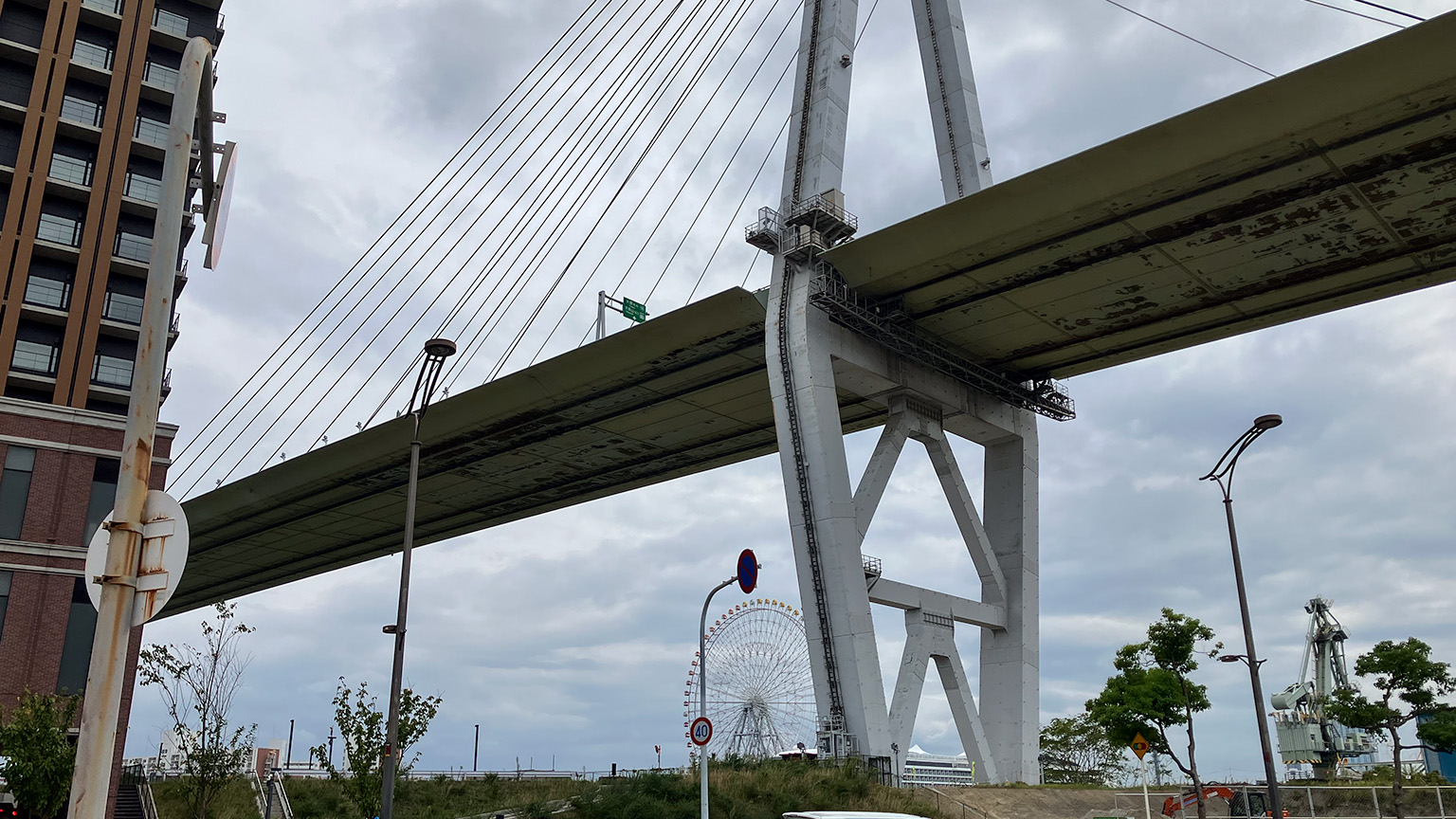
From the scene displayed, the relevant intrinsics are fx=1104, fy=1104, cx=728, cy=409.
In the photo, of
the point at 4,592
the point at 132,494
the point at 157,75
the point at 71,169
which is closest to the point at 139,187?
the point at 71,169

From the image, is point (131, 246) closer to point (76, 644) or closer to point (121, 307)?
point (121, 307)

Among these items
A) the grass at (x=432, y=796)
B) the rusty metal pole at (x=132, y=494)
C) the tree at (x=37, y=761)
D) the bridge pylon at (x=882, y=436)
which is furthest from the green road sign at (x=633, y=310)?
the rusty metal pole at (x=132, y=494)

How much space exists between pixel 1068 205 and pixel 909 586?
536 inches

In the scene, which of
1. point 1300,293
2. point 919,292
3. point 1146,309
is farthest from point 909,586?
point 1300,293

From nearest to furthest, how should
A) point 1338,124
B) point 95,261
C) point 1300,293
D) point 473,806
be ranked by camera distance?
point 1338,124 → point 1300,293 → point 473,806 → point 95,261

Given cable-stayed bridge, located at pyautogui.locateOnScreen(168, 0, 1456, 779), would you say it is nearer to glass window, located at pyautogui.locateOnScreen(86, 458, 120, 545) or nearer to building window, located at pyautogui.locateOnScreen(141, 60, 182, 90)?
glass window, located at pyautogui.locateOnScreen(86, 458, 120, 545)

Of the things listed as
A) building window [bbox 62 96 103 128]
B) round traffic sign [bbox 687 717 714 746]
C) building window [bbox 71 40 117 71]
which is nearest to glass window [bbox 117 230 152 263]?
building window [bbox 62 96 103 128]

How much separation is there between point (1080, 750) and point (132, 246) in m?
Answer: 65.1

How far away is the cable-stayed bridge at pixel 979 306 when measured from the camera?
2802cm

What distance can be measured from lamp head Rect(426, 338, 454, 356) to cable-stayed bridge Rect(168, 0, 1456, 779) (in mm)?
15103

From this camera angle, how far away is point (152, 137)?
5531 centimetres

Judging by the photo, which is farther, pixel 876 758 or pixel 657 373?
pixel 657 373

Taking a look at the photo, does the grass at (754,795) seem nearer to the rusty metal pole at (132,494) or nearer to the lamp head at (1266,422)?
the lamp head at (1266,422)

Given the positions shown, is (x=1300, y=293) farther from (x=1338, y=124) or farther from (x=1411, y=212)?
(x=1338, y=124)
